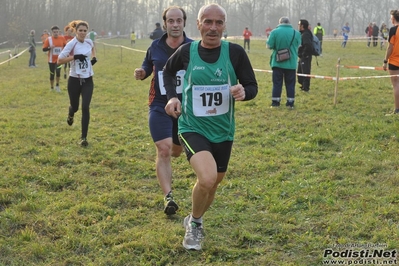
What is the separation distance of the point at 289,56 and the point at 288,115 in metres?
1.37

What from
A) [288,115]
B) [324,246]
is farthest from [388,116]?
[324,246]

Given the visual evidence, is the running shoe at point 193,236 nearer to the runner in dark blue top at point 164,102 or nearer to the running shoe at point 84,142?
the runner in dark blue top at point 164,102

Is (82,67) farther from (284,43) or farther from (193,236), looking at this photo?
(284,43)

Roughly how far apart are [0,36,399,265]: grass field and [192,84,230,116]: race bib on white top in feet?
3.94

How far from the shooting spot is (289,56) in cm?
1035

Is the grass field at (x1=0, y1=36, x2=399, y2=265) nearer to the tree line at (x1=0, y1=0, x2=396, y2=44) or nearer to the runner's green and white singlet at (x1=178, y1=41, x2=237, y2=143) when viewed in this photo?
the runner's green and white singlet at (x1=178, y1=41, x2=237, y2=143)

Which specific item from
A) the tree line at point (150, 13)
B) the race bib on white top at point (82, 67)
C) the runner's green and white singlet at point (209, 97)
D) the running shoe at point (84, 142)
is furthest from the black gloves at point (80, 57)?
the tree line at point (150, 13)

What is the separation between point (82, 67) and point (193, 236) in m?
4.41

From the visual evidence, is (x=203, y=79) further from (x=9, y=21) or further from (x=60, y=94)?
(x=9, y=21)

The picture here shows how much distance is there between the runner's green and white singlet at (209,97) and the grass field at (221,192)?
1057 mm

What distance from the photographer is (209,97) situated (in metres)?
3.89

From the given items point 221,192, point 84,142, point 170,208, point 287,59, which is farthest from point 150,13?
point 170,208

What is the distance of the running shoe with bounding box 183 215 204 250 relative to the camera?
13.5ft

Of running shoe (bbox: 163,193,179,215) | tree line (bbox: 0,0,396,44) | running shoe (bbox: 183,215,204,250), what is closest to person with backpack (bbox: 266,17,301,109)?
running shoe (bbox: 163,193,179,215)
